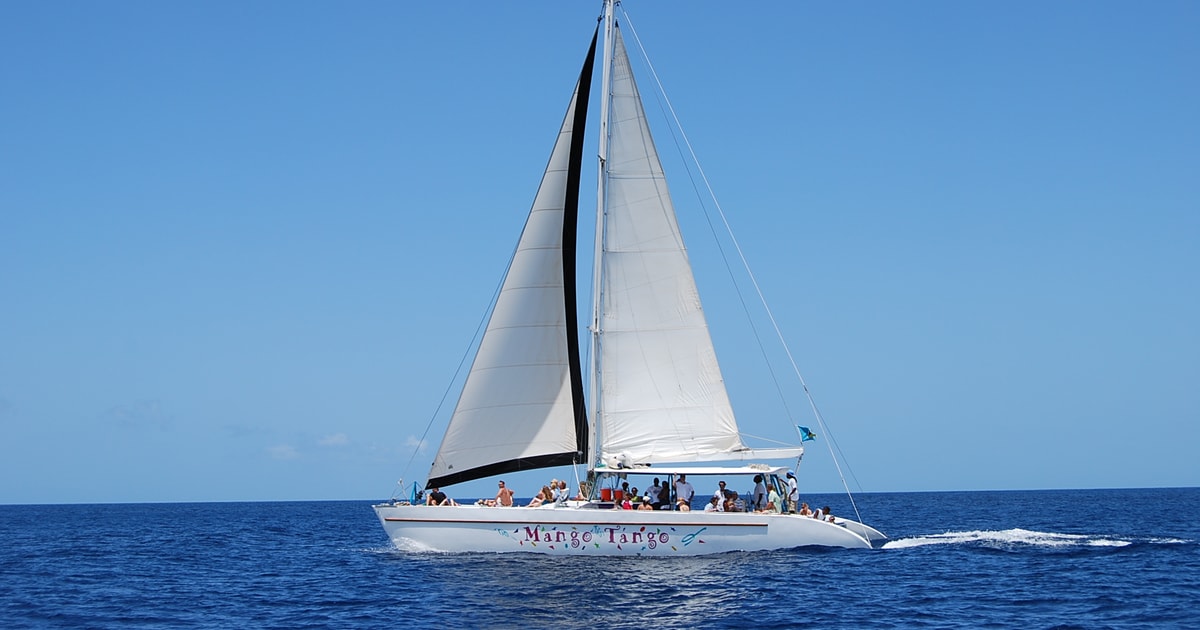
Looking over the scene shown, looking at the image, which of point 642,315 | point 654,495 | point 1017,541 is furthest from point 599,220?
point 1017,541

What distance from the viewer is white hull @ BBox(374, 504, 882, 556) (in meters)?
24.4

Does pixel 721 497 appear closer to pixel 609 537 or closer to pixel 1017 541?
pixel 609 537

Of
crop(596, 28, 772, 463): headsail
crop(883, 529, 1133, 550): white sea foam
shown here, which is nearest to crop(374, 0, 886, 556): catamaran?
crop(596, 28, 772, 463): headsail

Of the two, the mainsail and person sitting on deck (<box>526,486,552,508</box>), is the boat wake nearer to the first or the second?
the mainsail

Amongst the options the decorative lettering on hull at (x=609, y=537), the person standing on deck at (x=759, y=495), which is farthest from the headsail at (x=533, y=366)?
the person standing on deck at (x=759, y=495)

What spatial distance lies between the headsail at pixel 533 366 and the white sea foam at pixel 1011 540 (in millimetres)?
10123

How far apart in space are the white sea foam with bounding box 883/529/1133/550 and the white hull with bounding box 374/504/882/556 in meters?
6.44

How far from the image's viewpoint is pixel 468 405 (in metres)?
26.8

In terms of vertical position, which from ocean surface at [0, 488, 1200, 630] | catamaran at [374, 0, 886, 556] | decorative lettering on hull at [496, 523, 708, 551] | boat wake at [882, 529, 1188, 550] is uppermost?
catamaran at [374, 0, 886, 556]

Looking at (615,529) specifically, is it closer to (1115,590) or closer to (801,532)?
(801,532)

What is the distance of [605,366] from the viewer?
26.3 m

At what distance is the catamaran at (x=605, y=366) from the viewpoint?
2591cm

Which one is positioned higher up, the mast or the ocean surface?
the mast

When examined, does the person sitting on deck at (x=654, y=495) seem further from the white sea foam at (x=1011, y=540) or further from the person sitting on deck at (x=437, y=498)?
the white sea foam at (x=1011, y=540)
